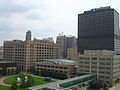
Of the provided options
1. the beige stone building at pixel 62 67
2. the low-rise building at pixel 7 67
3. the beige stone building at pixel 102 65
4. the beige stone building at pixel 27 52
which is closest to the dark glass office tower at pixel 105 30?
the beige stone building at pixel 27 52

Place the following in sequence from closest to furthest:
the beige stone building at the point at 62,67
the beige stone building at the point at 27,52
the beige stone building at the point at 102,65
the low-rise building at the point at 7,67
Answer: the beige stone building at the point at 102,65, the beige stone building at the point at 62,67, the low-rise building at the point at 7,67, the beige stone building at the point at 27,52

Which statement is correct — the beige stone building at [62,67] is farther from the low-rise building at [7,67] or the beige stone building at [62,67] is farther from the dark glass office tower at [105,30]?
the dark glass office tower at [105,30]

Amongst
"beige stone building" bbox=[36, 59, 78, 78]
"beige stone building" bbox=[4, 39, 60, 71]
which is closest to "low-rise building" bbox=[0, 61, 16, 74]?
"beige stone building" bbox=[4, 39, 60, 71]

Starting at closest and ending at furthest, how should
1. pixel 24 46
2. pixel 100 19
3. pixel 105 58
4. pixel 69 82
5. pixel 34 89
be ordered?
pixel 34 89, pixel 69 82, pixel 105 58, pixel 24 46, pixel 100 19

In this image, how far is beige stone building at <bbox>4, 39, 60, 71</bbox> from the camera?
13512cm

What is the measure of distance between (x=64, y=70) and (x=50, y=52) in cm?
5720

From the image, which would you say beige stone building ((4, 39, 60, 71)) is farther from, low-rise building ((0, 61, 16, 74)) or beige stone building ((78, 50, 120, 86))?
beige stone building ((78, 50, 120, 86))

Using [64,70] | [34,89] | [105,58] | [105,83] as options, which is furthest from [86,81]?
[34,89]

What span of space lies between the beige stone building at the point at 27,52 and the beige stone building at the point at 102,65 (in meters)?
59.2

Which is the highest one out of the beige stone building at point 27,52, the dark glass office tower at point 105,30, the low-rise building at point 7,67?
the dark glass office tower at point 105,30

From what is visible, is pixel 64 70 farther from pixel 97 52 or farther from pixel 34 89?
pixel 34 89

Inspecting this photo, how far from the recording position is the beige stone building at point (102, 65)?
271 ft

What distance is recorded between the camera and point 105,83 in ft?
269

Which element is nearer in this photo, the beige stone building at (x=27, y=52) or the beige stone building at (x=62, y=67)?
the beige stone building at (x=62, y=67)
